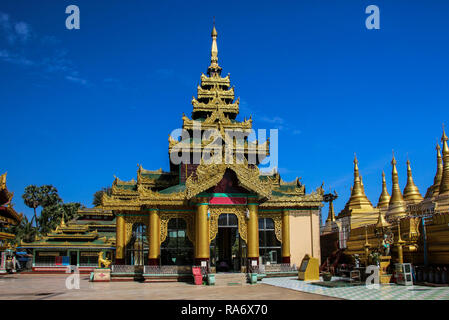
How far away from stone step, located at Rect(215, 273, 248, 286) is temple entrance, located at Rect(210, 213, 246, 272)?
6.39 ft

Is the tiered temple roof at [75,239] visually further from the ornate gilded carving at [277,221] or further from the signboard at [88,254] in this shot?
the ornate gilded carving at [277,221]

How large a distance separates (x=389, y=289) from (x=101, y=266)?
15934 mm

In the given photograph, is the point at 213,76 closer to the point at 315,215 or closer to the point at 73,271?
the point at 315,215

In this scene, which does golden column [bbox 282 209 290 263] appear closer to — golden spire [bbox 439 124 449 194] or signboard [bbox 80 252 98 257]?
golden spire [bbox 439 124 449 194]

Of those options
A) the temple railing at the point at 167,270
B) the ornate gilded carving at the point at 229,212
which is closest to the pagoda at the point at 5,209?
the temple railing at the point at 167,270

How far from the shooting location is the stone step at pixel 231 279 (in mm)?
21672

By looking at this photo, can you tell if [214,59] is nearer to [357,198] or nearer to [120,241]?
[357,198]
